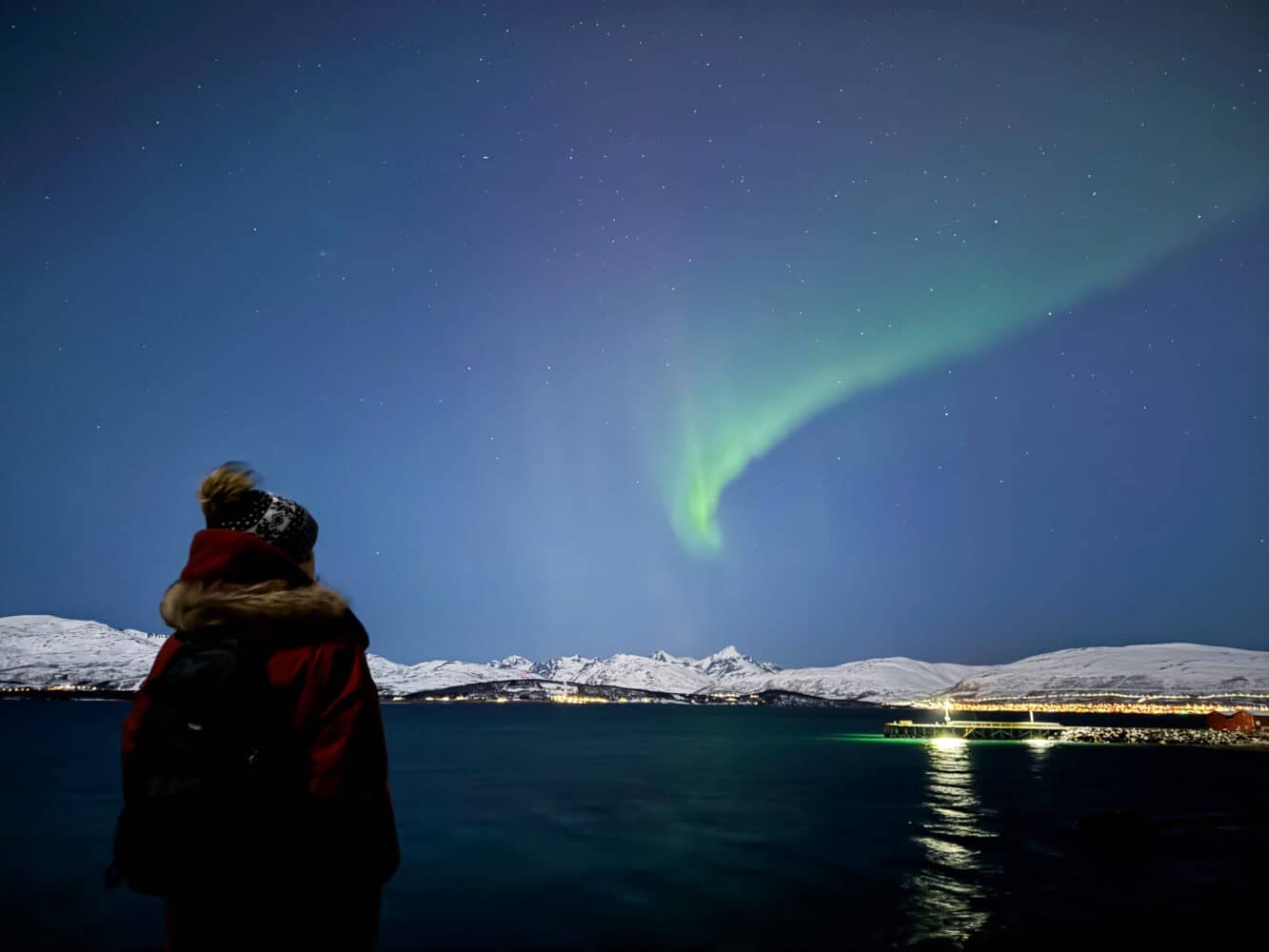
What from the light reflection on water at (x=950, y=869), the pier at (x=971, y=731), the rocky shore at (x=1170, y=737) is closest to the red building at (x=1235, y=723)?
the rocky shore at (x=1170, y=737)

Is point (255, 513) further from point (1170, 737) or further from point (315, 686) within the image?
point (1170, 737)

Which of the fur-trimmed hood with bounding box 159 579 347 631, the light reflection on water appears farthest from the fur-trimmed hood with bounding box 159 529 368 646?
the light reflection on water

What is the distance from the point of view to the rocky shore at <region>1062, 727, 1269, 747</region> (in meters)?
138

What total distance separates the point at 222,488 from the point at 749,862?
35263 mm

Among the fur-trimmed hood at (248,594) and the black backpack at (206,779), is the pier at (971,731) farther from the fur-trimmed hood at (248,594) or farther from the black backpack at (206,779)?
the black backpack at (206,779)

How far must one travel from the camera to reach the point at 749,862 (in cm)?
3350

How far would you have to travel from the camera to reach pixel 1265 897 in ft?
83.0

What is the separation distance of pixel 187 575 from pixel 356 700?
0.79 metres

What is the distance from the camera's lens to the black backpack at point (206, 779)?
2.48m

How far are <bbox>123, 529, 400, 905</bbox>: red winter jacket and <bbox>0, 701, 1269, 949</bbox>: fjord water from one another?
0.87 ft

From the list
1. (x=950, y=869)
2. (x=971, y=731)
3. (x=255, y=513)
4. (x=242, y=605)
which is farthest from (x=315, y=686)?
(x=971, y=731)

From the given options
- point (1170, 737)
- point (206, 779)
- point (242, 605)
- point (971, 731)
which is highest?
point (242, 605)

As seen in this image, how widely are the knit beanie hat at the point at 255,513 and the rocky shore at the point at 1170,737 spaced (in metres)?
175

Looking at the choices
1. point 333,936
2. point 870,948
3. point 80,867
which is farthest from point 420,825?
point 333,936
